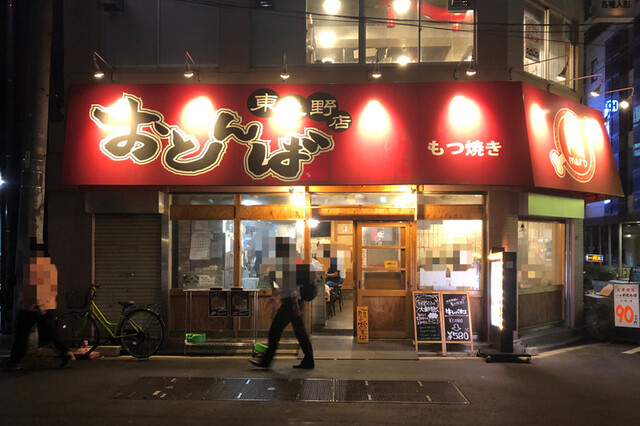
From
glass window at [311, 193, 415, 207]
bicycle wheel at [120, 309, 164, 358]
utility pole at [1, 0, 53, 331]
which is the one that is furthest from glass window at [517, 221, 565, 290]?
utility pole at [1, 0, 53, 331]

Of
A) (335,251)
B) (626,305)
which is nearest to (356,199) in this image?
(335,251)

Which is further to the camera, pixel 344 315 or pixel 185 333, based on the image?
pixel 344 315

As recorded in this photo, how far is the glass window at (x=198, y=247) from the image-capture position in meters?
9.74

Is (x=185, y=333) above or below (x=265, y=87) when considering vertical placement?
below

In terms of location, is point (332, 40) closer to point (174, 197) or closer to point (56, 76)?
point (174, 197)

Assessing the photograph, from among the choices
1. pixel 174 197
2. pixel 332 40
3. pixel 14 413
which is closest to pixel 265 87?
pixel 332 40

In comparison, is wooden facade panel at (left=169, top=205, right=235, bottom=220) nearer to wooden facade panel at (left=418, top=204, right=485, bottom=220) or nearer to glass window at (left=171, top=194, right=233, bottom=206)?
glass window at (left=171, top=194, right=233, bottom=206)

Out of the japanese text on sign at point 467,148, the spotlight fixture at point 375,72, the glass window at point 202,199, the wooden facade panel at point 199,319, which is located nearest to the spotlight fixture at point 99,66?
the glass window at point 202,199

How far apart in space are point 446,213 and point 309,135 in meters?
3.21

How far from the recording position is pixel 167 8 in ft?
32.8

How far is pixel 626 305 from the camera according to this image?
10.1m

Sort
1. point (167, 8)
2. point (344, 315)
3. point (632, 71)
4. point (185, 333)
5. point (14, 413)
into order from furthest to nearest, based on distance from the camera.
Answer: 1. point (632, 71)
2. point (344, 315)
3. point (167, 8)
4. point (185, 333)
5. point (14, 413)

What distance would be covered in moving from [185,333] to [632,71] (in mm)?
38189

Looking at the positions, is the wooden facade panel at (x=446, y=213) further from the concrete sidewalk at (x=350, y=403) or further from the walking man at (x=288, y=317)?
the walking man at (x=288, y=317)
